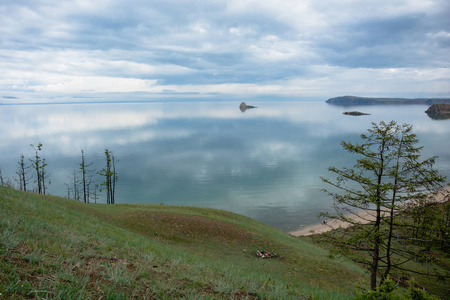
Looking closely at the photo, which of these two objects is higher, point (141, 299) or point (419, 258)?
point (141, 299)

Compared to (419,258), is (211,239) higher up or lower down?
lower down

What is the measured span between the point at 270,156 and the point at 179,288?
360 feet

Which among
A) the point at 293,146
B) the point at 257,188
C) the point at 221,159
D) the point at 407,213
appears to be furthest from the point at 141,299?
the point at 293,146

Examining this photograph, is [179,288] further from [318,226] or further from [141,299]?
[318,226]

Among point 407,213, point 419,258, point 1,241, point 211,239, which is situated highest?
point 1,241

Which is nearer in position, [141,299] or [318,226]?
[141,299]

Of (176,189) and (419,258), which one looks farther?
(176,189)

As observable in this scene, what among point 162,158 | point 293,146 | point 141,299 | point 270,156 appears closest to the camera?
point 141,299

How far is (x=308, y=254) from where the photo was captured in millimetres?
26281

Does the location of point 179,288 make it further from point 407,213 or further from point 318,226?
point 318,226

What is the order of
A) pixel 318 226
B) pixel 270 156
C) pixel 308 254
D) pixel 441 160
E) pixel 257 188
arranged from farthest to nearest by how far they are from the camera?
pixel 270 156, pixel 441 160, pixel 257 188, pixel 318 226, pixel 308 254

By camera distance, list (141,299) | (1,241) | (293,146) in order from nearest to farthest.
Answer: (141,299) → (1,241) → (293,146)

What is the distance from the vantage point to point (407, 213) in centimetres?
1470

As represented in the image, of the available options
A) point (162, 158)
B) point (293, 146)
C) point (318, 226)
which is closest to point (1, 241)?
point (318, 226)
